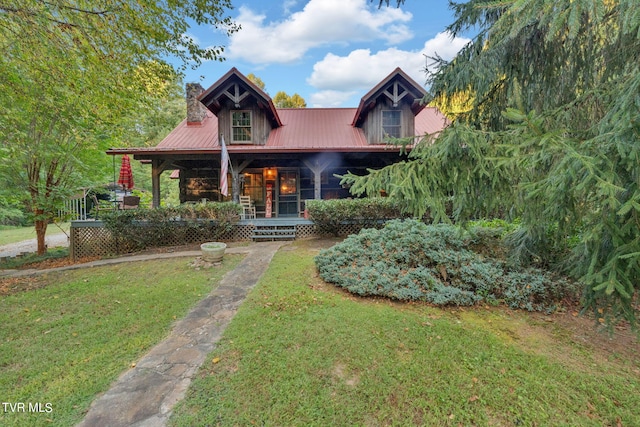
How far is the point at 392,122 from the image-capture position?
11219 millimetres

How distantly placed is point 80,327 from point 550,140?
5.52 meters

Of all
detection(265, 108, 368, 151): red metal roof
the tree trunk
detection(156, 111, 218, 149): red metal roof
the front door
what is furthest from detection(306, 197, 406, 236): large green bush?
the tree trunk

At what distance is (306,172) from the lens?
1209cm

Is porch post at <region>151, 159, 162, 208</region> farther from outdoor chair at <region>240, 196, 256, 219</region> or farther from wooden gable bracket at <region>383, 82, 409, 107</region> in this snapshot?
wooden gable bracket at <region>383, 82, 409, 107</region>

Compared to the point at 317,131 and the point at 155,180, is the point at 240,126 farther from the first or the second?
the point at 155,180

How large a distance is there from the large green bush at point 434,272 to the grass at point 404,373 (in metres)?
0.40

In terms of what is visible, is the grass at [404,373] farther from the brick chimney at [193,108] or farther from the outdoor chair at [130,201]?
the brick chimney at [193,108]

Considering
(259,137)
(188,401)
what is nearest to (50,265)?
(259,137)

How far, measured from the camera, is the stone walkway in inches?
84.8

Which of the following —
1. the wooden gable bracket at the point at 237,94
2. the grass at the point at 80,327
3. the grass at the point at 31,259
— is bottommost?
the grass at the point at 31,259

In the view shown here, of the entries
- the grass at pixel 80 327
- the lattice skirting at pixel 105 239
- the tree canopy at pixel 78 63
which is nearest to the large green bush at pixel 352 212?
the lattice skirting at pixel 105 239

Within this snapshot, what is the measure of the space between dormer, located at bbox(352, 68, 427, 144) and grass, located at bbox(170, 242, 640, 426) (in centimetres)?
866

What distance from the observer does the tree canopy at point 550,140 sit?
1859 mm

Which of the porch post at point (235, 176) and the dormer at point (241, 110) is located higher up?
the dormer at point (241, 110)
